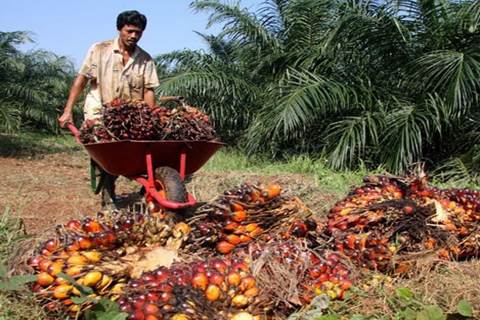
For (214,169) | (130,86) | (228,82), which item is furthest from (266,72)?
(130,86)

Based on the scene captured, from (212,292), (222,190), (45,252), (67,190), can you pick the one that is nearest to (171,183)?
(45,252)

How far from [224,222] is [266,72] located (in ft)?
22.9

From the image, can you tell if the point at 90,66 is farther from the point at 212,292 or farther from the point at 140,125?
the point at 212,292

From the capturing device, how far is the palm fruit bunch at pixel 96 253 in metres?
2.31

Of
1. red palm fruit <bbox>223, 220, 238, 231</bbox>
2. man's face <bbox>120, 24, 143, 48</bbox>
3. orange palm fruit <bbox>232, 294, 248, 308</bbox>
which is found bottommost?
orange palm fruit <bbox>232, 294, 248, 308</bbox>

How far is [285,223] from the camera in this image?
2.97 metres

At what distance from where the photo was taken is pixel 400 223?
2916 millimetres

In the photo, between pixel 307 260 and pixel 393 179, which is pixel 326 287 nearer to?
pixel 307 260

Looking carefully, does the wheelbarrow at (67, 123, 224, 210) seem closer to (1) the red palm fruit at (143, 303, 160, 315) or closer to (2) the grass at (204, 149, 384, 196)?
(1) the red palm fruit at (143, 303, 160, 315)

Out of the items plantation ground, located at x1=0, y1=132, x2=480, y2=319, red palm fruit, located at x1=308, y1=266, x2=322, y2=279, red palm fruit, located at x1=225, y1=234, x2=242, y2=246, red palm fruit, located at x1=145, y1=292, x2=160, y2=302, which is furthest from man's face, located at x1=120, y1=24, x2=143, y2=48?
red palm fruit, located at x1=145, y1=292, x2=160, y2=302

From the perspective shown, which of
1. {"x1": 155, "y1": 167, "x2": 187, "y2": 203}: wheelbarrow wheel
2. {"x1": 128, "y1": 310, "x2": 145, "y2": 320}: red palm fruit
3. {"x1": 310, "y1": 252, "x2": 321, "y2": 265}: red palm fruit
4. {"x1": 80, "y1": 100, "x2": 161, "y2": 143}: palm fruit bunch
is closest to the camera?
{"x1": 128, "y1": 310, "x2": 145, "y2": 320}: red palm fruit

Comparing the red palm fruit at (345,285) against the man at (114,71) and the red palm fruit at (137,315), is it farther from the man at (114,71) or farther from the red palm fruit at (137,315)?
the man at (114,71)

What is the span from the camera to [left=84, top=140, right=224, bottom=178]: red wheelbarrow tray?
385 cm

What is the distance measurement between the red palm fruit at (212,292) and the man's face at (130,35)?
2.91 metres
